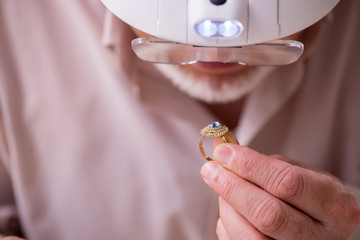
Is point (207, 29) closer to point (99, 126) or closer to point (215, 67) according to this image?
point (215, 67)

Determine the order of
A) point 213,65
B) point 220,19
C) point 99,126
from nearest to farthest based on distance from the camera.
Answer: point 220,19 < point 213,65 < point 99,126

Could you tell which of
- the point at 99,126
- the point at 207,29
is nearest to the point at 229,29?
the point at 207,29

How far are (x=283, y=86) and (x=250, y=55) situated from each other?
0.31 metres

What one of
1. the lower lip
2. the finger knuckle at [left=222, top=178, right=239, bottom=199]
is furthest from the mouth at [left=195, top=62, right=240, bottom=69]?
the finger knuckle at [left=222, top=178, right=239, bottom=199]

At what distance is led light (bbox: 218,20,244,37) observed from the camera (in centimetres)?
39

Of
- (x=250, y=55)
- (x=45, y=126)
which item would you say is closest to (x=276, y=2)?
(x=250, y=55)

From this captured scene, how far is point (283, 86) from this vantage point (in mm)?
765

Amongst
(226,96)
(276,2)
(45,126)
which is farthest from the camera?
(45,126)

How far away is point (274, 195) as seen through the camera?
455 millimetres

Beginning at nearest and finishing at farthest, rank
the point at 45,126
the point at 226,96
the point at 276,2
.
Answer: the point at 276,2, the point at 226,96, the point at 45,126

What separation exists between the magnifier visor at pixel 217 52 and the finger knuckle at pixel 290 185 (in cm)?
14

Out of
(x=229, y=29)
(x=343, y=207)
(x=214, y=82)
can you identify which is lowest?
(x=343, y=207)

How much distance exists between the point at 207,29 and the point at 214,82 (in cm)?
27

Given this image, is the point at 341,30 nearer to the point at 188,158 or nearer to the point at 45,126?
the point at 188,158
